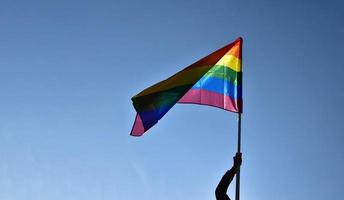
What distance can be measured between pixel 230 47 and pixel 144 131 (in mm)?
4515

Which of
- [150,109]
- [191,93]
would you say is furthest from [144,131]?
[191,93]

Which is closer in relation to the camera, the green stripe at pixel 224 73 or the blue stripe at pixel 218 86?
the blue stripe at pixel 218 86

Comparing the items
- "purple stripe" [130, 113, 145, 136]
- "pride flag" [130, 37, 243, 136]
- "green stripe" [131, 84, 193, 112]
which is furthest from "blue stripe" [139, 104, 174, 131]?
"purple stripe" [130, 113, 145, 136]

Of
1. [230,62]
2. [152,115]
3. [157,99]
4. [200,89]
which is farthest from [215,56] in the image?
[152,115]

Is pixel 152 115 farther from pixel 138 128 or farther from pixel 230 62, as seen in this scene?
pixel 230 62

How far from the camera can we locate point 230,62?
16.1 metres

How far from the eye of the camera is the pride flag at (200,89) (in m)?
14.7

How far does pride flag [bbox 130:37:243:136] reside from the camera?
14742mm

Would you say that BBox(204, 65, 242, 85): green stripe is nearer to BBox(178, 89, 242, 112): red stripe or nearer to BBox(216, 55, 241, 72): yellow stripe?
BBox(216, 55, 241, 72): yellow stripe

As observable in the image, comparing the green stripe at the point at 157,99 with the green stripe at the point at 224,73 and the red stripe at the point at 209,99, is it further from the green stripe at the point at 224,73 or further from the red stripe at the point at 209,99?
the green stripe at the point at 224,73

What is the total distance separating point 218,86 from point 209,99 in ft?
2.07

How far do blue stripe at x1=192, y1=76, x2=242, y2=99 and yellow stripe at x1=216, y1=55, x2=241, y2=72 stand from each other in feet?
1.89

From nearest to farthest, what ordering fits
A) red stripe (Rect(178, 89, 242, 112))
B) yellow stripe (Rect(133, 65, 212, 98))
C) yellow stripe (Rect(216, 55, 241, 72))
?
red stripe (Rect(178, 89, 242, 112))
yellow stripe (Rect(133, 65, 212, 98))
yellow stripe (Rect(216, 55, 241, 72))

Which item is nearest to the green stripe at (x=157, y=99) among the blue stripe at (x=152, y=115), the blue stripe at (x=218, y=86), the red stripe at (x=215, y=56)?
the blue stripe at (x=152, y=115)
